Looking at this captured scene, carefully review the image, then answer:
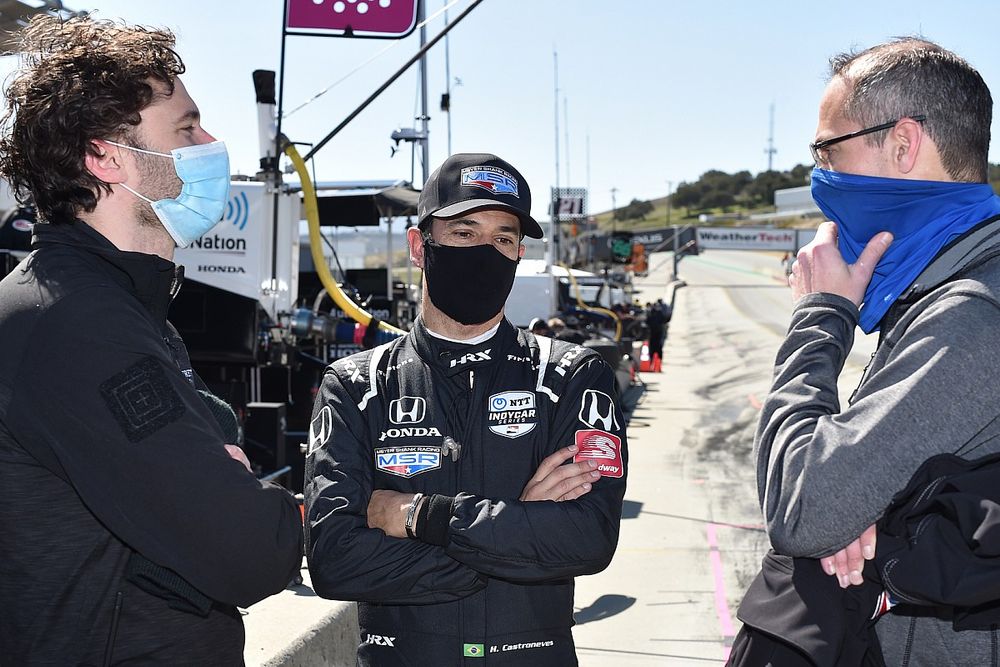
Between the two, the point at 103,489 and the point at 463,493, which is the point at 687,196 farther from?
the point at 103,489

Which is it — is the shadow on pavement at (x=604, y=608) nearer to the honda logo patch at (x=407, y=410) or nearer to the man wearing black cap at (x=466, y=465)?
the man wearing black cap at (x=466, y=465)

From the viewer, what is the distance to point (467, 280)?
2.74 metres

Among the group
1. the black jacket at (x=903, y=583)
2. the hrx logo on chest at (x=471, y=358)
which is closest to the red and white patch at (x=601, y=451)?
the hrx logo on chest at (x=471, y=358)

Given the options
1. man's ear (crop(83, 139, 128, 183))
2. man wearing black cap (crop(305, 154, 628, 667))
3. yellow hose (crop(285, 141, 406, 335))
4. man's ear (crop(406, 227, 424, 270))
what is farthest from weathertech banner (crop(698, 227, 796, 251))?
man's ear (crop(83, 139, 128, 183))

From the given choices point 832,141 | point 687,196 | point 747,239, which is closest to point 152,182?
point 832,141

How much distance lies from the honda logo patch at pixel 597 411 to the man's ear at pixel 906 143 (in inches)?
41.7

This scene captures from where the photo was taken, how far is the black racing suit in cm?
233

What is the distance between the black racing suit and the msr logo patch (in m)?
0.79

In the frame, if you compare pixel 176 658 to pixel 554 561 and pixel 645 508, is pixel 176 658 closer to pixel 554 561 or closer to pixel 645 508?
pixel 554 561

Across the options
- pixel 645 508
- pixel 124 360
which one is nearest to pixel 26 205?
pixel 124 360

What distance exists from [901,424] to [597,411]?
1.08 m

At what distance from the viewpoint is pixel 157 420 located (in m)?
1.74

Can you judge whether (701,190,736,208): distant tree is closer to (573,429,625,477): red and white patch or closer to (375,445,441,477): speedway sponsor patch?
(573,429,625,477): red and white patch

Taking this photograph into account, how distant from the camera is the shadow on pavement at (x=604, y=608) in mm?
6080
